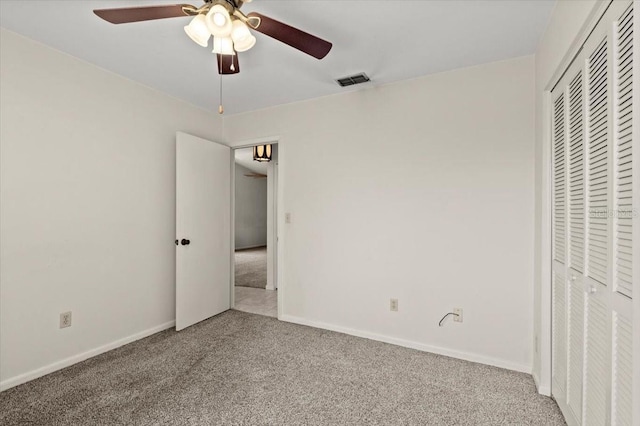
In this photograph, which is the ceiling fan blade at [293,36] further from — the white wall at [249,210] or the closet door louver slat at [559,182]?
the white wall at [249,210]

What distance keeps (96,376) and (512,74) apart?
3909 millimetres

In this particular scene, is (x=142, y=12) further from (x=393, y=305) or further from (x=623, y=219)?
(x=393, y=305)

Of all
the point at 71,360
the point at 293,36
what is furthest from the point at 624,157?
the point at 71,360

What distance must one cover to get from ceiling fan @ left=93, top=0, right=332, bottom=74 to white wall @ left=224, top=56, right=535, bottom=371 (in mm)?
1479

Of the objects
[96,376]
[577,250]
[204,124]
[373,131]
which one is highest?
[204,124]

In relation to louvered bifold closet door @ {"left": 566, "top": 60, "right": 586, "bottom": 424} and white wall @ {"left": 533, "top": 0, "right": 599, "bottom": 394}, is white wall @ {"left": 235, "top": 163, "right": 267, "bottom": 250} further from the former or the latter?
louvered bifold closet door @ {"left": 566, "top": 60, "right": 586, "bottom": 424}

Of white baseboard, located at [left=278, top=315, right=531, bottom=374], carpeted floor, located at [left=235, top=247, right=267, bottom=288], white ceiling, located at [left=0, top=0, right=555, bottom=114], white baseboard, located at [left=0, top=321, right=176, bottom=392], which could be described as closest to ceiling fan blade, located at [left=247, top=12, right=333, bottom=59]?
white ceiling, located at [left=0, top=0, right=555, bottom=114]

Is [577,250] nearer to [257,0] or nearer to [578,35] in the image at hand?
[578,35]

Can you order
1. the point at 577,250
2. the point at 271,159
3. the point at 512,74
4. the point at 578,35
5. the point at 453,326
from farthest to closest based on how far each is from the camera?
the point at 271,159 → the point at 453,326 → the point at 512,74 → the point at 577,250 → the point at 578,35

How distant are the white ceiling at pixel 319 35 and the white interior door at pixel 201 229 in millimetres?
801

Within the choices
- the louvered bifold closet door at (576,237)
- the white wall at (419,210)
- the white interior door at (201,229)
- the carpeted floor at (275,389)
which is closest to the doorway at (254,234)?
the white interior door at (201,229)

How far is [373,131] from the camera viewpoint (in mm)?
2980

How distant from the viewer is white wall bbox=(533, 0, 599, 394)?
1681 mm

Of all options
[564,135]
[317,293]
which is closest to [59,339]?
[317,293]
